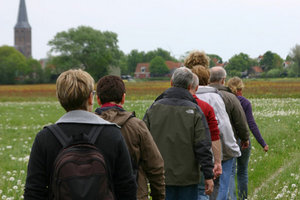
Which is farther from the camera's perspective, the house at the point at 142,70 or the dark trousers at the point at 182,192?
the house at the point at 142,70

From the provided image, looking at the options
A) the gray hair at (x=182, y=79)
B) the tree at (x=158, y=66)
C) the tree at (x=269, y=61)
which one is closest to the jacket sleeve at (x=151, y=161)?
the gray hair at (x=182, y=79)

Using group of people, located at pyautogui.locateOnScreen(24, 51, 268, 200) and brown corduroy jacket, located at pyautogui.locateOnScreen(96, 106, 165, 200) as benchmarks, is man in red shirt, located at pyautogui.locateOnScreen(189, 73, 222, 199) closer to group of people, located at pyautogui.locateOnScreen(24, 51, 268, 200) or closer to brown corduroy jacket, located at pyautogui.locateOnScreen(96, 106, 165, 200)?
group of people, located at pyautogui.locateOnScreen(24, 51, 268, 200)

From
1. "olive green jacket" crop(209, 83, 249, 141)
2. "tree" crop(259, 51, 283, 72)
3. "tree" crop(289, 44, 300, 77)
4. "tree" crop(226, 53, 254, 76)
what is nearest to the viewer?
"olive green jacket" crop(209, 83, 249, 141)

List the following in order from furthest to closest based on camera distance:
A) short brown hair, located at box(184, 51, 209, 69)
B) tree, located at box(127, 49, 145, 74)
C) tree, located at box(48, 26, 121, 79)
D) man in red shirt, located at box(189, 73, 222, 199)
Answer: tree, located at box(127, 49, 145, 74), tree, located at box(48, 26, 121, 79), short brown hair, located at box(184, 51, 209, 69), man in red shirt, located at box(189, 73, 222, 199)

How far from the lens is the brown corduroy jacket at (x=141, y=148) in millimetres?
3377

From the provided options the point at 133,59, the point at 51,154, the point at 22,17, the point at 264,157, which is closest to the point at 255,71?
the point at 264,157

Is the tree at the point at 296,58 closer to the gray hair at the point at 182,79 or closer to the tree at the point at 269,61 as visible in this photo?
the tree at the point at 269,61

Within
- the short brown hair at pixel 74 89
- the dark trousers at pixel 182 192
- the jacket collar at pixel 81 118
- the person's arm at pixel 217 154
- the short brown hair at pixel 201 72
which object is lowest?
the dark trousers at pixel 182 192

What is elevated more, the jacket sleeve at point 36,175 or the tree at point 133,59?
the tree at point 133,59

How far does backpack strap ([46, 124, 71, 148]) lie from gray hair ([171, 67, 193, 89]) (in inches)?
77.1

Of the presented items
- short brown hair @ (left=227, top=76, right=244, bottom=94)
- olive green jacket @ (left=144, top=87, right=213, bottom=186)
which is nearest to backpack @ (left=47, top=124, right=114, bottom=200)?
olive green jacket @ (left=144, top=87, right=213, bottom=186)

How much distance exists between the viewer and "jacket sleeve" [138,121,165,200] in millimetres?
3398

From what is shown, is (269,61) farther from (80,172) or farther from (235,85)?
(80,172)

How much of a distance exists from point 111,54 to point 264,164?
309ft
